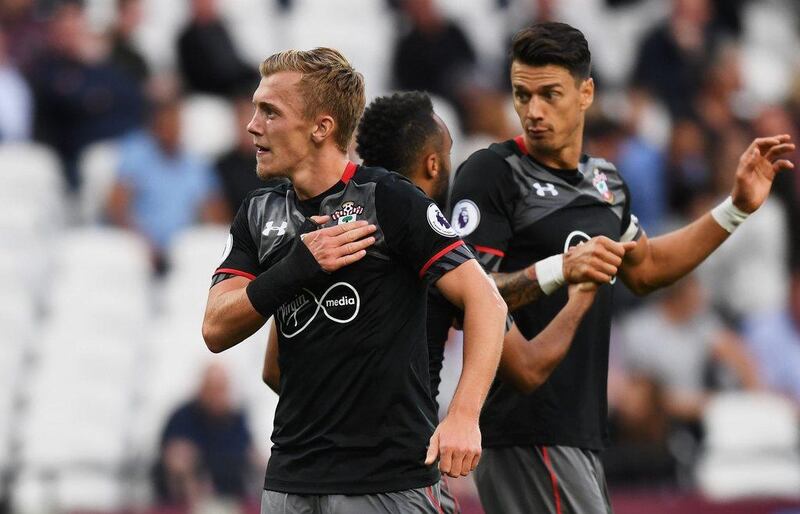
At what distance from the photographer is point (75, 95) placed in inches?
481

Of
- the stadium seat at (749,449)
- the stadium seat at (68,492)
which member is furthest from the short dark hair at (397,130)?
the stadium seat at (749,449)

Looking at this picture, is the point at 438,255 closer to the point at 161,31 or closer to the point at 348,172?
the point at 348,172

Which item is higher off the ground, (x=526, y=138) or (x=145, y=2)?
(x=145, y=2)

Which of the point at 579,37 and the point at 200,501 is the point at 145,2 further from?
the point at 579,37

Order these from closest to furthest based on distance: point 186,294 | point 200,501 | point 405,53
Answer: point 200,501 → point 186,294 → point 405,53

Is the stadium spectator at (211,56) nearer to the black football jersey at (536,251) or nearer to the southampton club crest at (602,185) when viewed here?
the southampton club crest at (602,185)

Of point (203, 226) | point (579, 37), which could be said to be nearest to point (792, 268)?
point (203, 226)

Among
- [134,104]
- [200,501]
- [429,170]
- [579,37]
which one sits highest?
[134,104]

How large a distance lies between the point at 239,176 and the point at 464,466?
7481 mm

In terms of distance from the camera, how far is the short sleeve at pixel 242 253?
507 centimetres

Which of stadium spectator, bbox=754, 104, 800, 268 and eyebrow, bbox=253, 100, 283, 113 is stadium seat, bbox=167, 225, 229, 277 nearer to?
stadium spectator, bbox=754, 104, 800, 268

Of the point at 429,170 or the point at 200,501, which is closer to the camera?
the point at 429,170

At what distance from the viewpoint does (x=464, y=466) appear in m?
4.54

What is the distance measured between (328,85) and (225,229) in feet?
22.3
